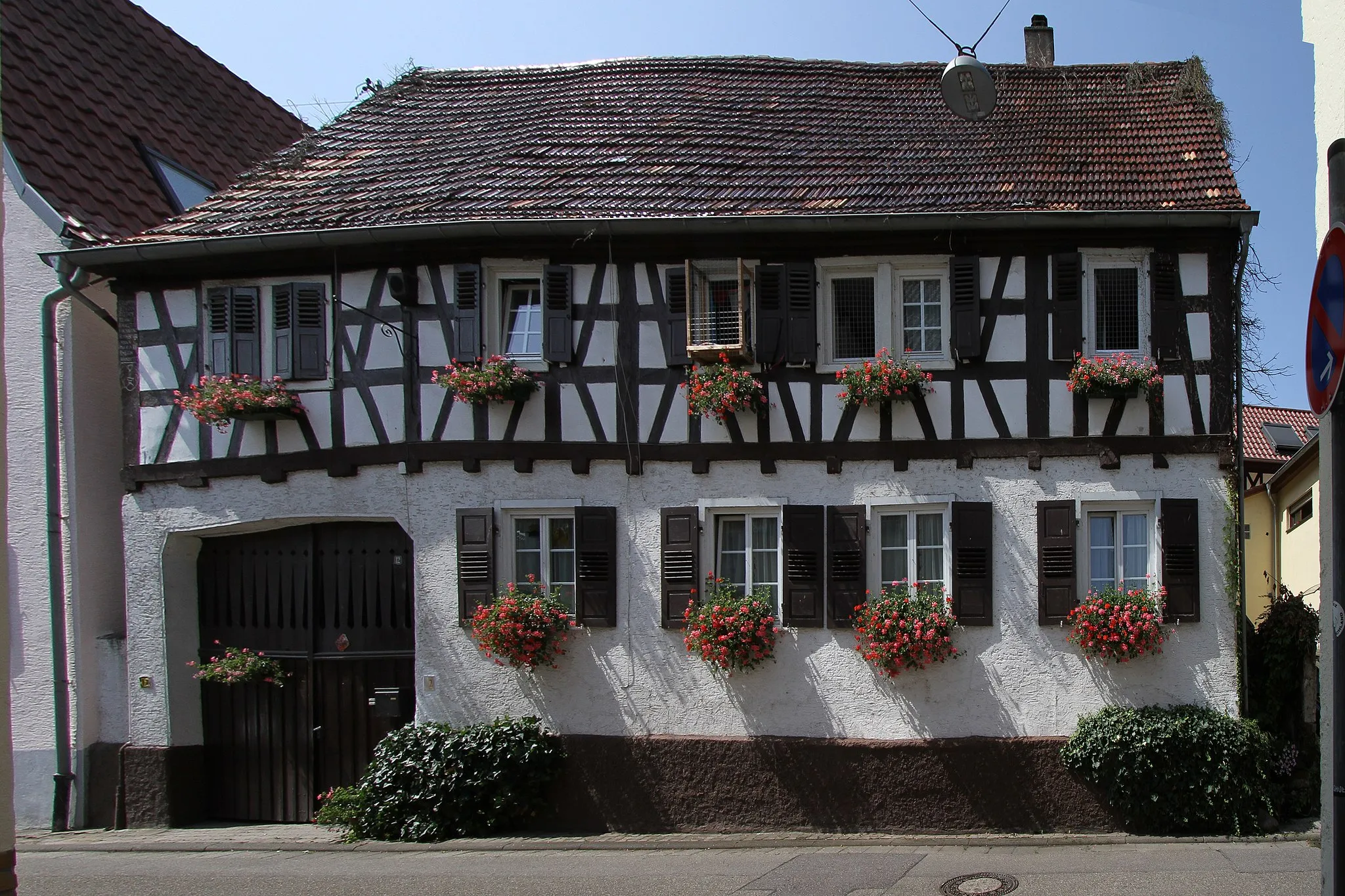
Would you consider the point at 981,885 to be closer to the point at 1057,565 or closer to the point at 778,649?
the point at 778,649

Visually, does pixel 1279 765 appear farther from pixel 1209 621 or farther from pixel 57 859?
pixel 57 859

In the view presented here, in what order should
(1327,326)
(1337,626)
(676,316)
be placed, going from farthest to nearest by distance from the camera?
(676,316) → (1327,326) → (1337,626)

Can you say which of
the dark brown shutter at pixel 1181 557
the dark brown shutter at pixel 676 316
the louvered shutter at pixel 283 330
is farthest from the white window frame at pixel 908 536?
the louvered shutter at pixel 283 330

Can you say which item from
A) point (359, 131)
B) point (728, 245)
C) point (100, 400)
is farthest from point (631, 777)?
point (359, 131)

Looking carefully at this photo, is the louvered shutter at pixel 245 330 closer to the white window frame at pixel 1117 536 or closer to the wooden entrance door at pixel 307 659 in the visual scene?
the wooden entrance door at pixel 307 659

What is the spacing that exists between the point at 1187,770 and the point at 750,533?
4.16 metres

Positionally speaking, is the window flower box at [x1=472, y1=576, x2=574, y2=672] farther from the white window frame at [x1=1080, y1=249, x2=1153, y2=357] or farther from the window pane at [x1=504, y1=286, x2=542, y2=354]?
the white window frame at [x1=1080, y1=249, x2=1153, y2=357]

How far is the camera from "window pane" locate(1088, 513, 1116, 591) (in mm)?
9719

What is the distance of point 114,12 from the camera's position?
1482cm

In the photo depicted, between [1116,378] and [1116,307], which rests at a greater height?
[1116,307]

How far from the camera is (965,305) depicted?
9812 millimetres

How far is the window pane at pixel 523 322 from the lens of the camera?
10484 mm

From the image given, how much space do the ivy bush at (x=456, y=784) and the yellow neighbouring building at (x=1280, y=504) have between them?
34.8 feet

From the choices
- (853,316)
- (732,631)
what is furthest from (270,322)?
(853,316)
